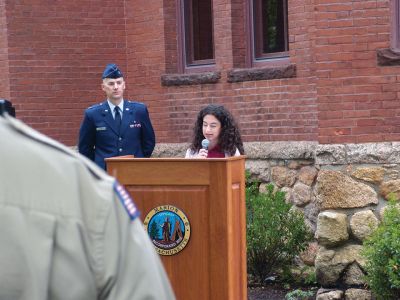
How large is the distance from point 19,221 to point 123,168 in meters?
4.46

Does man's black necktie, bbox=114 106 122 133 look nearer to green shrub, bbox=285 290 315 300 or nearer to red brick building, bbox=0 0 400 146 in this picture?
red brick building, bbox=0 0 400 146

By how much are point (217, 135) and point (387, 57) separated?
1.74 meters

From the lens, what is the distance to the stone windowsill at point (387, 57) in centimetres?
840

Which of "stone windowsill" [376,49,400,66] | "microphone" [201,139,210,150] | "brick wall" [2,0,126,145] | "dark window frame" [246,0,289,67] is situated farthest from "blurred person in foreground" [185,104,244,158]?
"brick wall" [2,0,126,145]

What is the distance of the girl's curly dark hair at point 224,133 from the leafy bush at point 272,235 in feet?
6.40

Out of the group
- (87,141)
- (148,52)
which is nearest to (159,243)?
Result: (87,141)

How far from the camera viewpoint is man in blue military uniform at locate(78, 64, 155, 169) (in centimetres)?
865

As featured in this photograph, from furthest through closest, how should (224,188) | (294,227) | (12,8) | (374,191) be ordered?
(12,8) < (294,227) < (374,191) < (224,188)

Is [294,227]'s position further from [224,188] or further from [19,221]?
[19,221]

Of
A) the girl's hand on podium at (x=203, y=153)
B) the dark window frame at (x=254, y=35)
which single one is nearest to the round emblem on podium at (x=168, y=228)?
the girl's hand on podium at (x=203, y=153)

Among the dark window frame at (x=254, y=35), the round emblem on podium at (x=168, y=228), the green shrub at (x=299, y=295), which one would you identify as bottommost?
the green shrub at (x=299, y=295)

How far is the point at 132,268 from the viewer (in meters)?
1.74

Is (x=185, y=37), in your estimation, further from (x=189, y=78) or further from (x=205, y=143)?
(x=205, y=143)

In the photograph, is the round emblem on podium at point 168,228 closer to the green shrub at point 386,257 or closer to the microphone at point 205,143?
the microphone at point 205,143
